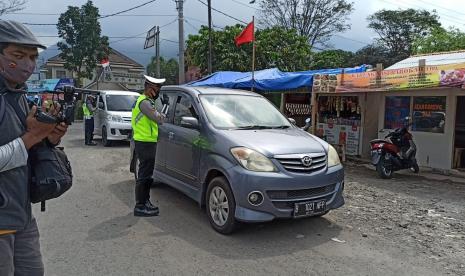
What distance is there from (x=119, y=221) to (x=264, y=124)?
7.63 ft

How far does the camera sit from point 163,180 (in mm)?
6789

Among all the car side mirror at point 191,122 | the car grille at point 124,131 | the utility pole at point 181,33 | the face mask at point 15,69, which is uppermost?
the utility pole at point 181,33

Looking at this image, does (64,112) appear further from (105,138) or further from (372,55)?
(372,55)

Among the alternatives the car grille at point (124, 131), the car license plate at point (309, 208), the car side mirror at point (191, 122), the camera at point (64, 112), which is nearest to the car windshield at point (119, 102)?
the car grille at point (124, 131)

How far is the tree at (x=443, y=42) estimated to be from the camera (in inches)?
1076

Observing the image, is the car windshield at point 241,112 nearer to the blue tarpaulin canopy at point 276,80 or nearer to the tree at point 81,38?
the blue tarpaulin canopy at point 276,80

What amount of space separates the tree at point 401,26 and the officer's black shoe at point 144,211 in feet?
149

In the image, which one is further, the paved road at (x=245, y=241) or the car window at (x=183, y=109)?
the car window at (x=183, y=109)

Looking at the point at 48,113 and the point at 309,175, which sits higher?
the point at 48,113

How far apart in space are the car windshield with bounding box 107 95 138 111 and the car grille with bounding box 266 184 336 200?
10.5 m

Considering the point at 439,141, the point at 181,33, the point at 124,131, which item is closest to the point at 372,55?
the point at 181,33

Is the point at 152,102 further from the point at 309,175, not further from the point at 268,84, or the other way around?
the point at 268,84

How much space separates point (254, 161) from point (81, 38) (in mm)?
38409

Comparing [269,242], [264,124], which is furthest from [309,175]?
[264,124]
